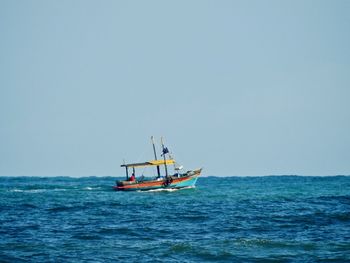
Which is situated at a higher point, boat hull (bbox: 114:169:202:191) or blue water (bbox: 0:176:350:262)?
boat hull (bbox: 114:169:202:191)

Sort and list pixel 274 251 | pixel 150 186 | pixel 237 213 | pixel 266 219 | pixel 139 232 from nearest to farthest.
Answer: pixel 274 251 < pixel 139 232 < pixel 266 219 < pixel 237 213 < pixel 150 186

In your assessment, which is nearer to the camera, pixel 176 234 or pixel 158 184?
pixel 176 234

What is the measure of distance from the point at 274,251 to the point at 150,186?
5091cm

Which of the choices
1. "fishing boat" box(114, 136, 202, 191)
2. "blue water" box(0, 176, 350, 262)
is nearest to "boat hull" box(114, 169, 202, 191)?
"fishing boat" box(114, 136, 202, 191)

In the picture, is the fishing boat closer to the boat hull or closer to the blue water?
the boat hull

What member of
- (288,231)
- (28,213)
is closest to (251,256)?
(288,231)

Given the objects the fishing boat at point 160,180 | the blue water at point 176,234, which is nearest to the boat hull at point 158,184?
the fishing boat at point 160,180

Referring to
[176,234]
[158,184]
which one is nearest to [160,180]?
[158,184]

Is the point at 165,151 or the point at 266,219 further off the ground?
the point at 165,151

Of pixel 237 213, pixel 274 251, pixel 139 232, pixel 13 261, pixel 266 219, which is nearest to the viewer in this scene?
pixel 13 261

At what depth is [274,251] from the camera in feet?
84.5

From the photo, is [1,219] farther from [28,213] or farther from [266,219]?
[266,219]

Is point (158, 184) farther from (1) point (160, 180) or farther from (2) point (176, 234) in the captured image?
(2) point (176, 234)

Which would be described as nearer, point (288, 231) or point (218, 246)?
point (218, 246)
